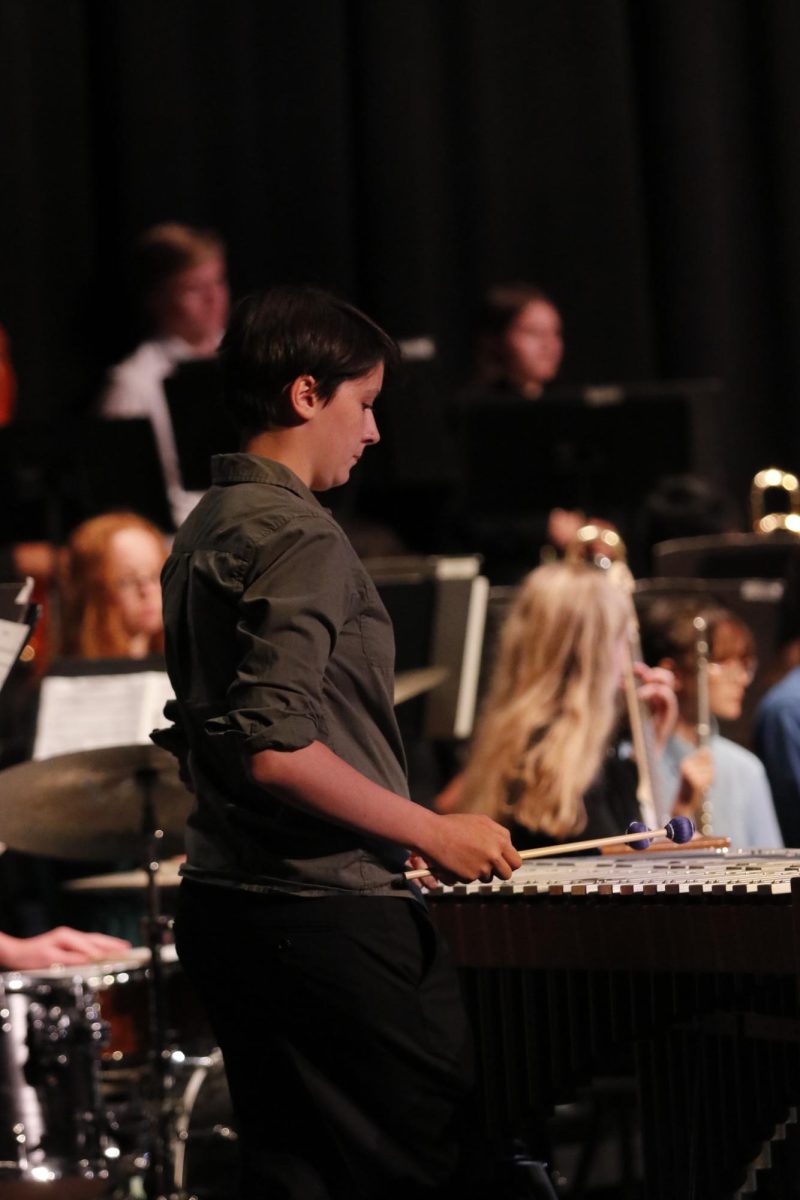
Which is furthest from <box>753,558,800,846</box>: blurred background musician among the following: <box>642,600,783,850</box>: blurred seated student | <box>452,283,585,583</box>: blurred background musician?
<box>452,283,585,583</box>: blurred background musician

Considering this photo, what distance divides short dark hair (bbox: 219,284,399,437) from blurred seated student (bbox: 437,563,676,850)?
172 centimetres

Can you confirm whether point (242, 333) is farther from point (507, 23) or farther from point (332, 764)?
point (507, 23)

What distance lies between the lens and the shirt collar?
93.7 inches

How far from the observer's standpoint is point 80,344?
289 inches

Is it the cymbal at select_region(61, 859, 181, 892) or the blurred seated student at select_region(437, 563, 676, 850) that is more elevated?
the blurred seated student at select_region(437, 563, 676, 850)

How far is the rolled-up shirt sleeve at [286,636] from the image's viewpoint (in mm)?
2191

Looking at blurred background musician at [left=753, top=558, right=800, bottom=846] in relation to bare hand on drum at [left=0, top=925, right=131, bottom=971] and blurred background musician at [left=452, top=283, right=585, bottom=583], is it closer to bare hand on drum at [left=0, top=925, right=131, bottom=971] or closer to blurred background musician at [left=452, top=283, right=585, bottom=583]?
bare hand on drum at [left=0, top=925, right=131, bottom=971]

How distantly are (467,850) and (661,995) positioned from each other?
586mm

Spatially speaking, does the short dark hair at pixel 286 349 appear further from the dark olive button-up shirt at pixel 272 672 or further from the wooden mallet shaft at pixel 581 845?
the wooden mallet shaft at pixel 581 845

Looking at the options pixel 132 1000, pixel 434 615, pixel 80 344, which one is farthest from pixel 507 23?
pixel 132 1000

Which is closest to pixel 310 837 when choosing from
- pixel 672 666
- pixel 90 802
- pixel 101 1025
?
pixel 90 802

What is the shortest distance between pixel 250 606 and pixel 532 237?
6.20 metres

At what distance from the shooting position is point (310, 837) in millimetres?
2316

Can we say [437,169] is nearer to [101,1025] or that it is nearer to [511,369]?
[511,369]
